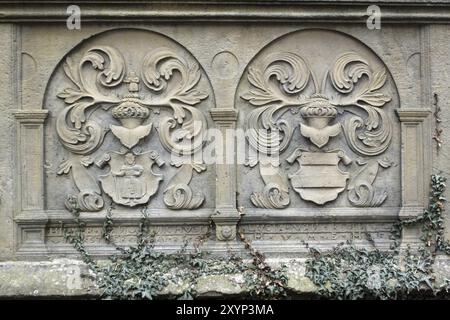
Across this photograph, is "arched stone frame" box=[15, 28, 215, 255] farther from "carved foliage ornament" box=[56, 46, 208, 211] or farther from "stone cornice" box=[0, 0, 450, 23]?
"stone cornice" box=[0, 0, 450, 23]

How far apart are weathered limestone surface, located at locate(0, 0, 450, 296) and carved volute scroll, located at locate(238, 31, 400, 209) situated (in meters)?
0.01

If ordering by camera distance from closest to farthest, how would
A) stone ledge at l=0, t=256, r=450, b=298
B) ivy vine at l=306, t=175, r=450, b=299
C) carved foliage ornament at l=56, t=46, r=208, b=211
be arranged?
1. stone ledge at l=0, t=256, r=450, b=298
2. ivy vine at l=306, t=175, r=450, b=299
3. carved foliage ornament at l=56, t=46, r=208, b=211

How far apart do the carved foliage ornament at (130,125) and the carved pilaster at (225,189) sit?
0.43 ft

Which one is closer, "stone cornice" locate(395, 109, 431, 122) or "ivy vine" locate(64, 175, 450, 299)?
"ivy vine" locate(64, 175, 450, 299)

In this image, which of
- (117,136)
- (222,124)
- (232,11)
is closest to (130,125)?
(117,136)

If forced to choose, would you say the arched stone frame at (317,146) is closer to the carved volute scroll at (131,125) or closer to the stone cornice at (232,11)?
the stone cornice at (232,11)

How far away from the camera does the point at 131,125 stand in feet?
15.0

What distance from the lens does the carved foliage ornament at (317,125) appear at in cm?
464

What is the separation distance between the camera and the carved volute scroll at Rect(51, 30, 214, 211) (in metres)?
4.56

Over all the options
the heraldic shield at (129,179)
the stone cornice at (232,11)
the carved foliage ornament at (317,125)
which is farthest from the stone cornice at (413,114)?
the heraldic shield at (129,179)

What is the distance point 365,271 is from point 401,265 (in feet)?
0.96

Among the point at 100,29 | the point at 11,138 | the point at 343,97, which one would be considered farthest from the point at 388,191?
the point at 11,138

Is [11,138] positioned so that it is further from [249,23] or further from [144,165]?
[249,23]

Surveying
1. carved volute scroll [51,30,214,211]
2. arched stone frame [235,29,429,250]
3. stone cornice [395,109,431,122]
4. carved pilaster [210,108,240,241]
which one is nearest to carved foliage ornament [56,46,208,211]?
carved volute scroll [51,30,214,211]
